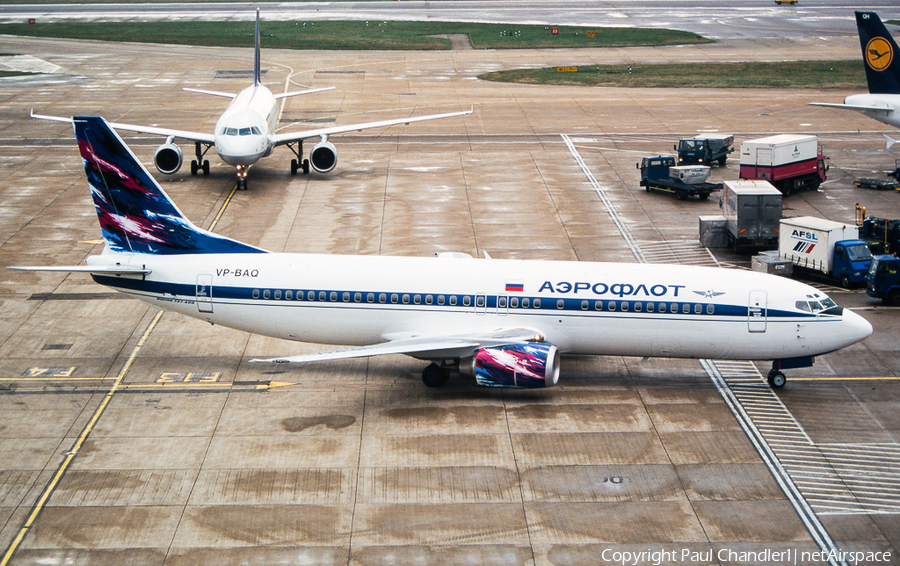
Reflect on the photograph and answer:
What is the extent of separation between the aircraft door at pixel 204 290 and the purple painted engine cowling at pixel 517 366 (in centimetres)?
953

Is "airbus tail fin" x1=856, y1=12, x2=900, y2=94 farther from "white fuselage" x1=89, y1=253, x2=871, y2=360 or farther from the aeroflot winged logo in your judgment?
"white fuselage" x1=89, y1=253, x2=871, y2=360

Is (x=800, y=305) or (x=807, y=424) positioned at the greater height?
(x=800, y=305)

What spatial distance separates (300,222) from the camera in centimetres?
4994

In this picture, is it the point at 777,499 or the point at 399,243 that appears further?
the point at 399,243

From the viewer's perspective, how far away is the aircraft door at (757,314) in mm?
30156

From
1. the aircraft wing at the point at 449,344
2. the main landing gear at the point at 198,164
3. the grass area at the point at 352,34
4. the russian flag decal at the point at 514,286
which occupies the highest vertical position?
the russian flag decal at the point at 514,286

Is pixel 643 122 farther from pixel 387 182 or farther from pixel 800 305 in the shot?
pixel 800 305

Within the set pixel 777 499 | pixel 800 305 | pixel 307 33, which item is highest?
pixel 800 305

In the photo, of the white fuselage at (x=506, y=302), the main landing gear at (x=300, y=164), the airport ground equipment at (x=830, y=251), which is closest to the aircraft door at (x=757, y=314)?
the white fuselage at (x=506, y=302)

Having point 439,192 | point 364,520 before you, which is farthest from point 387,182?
point 364,520

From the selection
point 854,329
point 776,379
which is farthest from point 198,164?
point 854,329

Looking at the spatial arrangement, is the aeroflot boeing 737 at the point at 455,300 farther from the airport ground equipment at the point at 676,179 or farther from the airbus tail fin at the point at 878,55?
the airbus tail fin at the point at 878,55

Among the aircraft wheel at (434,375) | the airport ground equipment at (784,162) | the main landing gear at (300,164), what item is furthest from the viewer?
the main landing gear at (300,164)

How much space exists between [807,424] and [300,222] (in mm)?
29298
